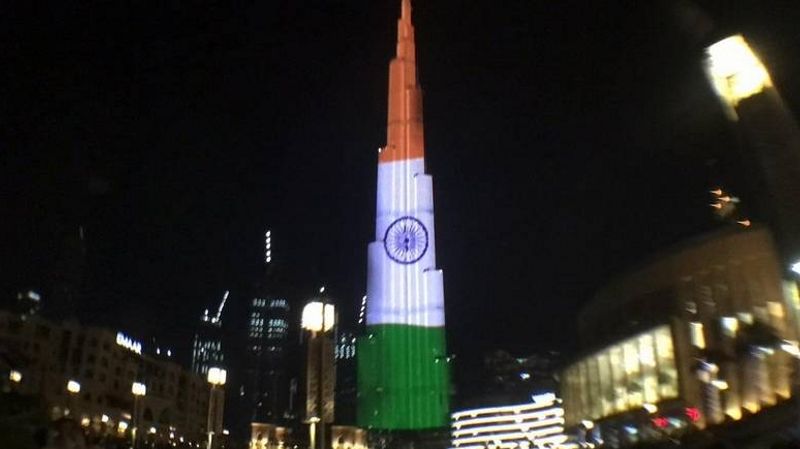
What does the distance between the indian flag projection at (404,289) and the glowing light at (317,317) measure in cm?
6242

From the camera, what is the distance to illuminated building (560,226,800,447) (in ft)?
120

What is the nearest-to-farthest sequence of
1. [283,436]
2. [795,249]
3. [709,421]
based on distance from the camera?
[795,249]
[709,421]
[283,436]

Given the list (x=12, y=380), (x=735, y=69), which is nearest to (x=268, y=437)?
(x=12, y=380)

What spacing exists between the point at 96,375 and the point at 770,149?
54.1m

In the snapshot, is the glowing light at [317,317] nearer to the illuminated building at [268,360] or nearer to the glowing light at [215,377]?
the glowing light at [215,377]

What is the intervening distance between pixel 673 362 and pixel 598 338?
43.6 feet

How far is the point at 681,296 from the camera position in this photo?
43.2 meters

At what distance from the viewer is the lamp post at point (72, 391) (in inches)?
2409

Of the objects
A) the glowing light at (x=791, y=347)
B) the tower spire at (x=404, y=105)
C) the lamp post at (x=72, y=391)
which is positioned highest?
the tower spire at (x=404, y=105)

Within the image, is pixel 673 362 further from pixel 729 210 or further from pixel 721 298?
pixel 729 210

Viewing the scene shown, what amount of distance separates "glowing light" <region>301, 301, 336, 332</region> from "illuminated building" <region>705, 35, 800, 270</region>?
16105 mm

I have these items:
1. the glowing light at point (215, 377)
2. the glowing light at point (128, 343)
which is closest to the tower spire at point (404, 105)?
the glowing light at point (128, 343)

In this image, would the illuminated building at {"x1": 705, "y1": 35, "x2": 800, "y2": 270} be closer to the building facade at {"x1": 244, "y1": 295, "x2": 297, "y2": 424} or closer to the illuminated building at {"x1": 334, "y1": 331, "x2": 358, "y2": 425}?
the illuminated building at {"x1": 334, "y1": 331, "x2": 358, "y2": 425}

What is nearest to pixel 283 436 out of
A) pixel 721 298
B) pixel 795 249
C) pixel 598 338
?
pixel 598 338
